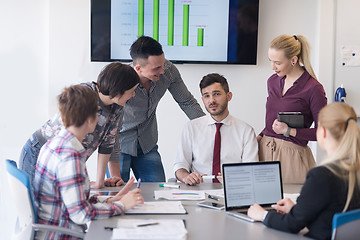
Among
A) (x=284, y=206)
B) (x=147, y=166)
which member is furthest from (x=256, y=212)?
(x=147, y=166)

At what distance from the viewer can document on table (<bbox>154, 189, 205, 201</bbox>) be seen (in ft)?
7.13

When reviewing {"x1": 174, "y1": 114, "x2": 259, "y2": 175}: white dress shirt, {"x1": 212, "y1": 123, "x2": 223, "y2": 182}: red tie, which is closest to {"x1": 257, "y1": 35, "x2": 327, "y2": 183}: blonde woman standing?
{"x1": 174, "y1": 114, "x2": 259, "y2": 175}: white dress shirt

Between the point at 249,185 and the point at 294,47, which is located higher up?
the point at 294,47

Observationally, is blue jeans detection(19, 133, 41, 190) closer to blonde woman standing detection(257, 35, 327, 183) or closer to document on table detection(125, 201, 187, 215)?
document on table detection(125, 201, 187, 215)

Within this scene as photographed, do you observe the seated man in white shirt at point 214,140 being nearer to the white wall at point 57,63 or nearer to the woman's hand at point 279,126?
the woman's hand at point 279,126

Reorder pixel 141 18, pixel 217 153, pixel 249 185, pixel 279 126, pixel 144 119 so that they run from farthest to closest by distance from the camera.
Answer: pixel 141 18 → pixel 144 119 → pixel 217 153 → pixel 279 126 → pixel 249 185

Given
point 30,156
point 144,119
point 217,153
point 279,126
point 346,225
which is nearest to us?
point 346,225

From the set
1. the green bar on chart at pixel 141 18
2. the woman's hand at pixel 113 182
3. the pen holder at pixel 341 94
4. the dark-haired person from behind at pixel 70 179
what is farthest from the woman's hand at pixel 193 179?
the pen holder at pixel 341 94

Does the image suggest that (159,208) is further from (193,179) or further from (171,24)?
(171,24)

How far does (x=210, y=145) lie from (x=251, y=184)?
777 millimetres

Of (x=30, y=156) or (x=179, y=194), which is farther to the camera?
(x=30, y=156)

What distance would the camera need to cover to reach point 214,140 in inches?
109

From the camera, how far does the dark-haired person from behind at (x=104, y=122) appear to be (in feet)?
7.60

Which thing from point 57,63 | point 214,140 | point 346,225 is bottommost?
point 346,225
